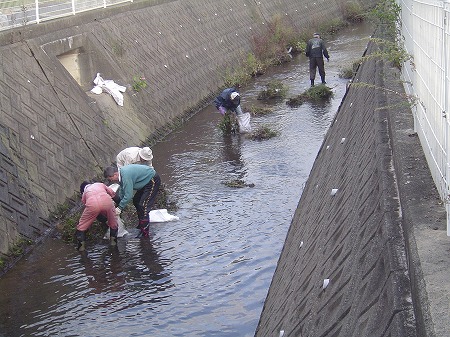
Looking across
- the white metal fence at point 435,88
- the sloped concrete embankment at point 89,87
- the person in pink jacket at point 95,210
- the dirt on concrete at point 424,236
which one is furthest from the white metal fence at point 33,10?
the dirt on concrete at point 424,236

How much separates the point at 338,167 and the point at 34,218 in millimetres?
4730

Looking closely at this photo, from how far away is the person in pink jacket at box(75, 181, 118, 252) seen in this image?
35.1 feet

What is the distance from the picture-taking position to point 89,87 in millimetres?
16781

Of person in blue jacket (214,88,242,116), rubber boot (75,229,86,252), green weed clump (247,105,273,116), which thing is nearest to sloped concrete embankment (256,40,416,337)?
rubber boot (75,229,86,252)

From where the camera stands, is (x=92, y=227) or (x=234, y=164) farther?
(x=234, y=164)

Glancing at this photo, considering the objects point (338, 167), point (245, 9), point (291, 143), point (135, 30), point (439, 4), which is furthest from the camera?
point (245, 9)

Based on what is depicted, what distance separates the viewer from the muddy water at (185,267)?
8500 mm

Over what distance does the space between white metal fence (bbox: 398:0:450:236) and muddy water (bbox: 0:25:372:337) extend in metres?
3.05

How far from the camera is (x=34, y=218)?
11266 millimetres

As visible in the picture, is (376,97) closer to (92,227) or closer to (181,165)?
(92,227)

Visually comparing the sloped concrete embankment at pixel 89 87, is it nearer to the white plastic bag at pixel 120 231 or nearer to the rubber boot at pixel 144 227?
the white plastic bag at pixel 120 231

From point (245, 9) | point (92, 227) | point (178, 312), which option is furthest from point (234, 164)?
point (245, 9)

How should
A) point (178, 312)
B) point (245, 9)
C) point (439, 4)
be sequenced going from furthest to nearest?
point (245, 9) < point (178, 312) < point (439, 4)

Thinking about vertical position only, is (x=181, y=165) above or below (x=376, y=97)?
below
